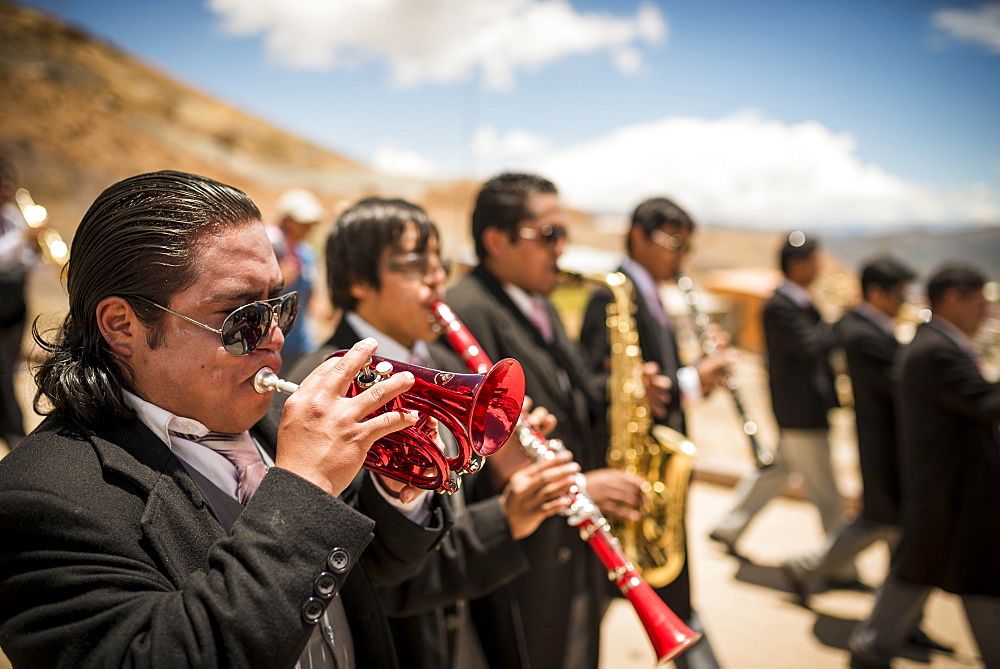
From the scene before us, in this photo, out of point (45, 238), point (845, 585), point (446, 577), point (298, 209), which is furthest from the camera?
point (298, 209)

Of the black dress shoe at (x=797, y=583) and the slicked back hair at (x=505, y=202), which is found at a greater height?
the slicked back hair at (x=505, y=202)

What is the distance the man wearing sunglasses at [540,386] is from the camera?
8.32 ft

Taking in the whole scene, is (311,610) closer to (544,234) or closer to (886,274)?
(544,234)

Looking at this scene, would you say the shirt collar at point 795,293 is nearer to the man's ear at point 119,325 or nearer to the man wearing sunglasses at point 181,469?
the man wearing sunglasses at point 181,469

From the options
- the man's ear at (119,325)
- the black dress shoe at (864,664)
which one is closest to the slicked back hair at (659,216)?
the black dress shoe at (864,664)

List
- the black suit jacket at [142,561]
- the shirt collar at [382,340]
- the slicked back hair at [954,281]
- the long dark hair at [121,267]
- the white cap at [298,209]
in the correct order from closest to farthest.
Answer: the black suit jacket at [142,561], the long dark hair at [121,267], the shirt collar at [382,340], the slicked back hair at [954,281], the white cap at [298,209]

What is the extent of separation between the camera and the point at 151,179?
1.31m

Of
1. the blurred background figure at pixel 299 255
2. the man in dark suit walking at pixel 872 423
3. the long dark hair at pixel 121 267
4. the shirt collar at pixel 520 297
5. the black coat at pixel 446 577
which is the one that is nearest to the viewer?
the long dark hair at pixel 121 267

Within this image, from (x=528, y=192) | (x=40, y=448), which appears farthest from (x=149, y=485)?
(x=528, y=192)

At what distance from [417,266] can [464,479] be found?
0.76 meters

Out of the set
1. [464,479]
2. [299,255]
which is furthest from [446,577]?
[299,255]

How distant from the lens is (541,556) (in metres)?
2.59

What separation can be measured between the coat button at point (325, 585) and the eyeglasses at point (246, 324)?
0.45m

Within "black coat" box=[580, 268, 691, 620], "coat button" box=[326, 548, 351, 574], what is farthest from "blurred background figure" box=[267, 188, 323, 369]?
"coat button" box=[326, 548, 351, 574]
